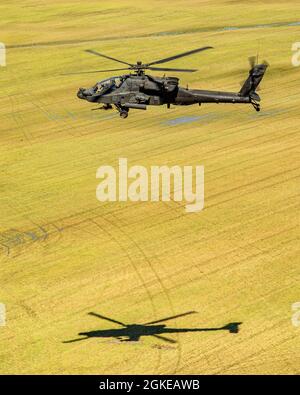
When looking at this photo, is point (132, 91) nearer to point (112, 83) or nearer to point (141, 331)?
point (112, 83)

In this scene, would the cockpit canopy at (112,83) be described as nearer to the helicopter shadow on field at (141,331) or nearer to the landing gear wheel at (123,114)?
the landing gear wheel at (123,114)

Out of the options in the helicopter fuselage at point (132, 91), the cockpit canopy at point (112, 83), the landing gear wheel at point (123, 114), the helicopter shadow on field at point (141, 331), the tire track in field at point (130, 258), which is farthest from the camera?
the cockpit canopy at point (112, 83)

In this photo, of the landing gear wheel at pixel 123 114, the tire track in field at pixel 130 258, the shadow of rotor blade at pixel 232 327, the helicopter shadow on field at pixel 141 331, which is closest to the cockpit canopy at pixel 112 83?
the landing gear wheel at pixel 123 114

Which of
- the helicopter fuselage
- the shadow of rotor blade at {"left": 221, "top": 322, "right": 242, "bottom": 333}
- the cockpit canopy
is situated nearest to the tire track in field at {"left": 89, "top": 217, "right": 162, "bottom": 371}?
the shadow of rotor blade at {"left": 221, "top": 322, "right": 242, "bottom": 333}

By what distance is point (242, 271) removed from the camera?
45719 millimetres

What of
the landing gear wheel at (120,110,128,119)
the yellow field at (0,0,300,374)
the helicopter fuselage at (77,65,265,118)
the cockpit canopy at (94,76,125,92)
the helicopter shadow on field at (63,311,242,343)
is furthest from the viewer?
the cockpit canopy at (94,76,125,92)

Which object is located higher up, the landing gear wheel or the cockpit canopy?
the cockpit canopy

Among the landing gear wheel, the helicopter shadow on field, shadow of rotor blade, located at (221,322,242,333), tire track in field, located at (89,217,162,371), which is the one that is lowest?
the helicopter shadow on field

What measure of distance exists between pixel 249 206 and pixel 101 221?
10494mm

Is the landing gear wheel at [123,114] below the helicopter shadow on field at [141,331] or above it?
above

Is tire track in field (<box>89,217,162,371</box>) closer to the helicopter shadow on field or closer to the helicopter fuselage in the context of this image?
the helicopter shadow on field

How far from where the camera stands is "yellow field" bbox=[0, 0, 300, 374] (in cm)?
3859

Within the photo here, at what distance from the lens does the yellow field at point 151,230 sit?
1519 inches
